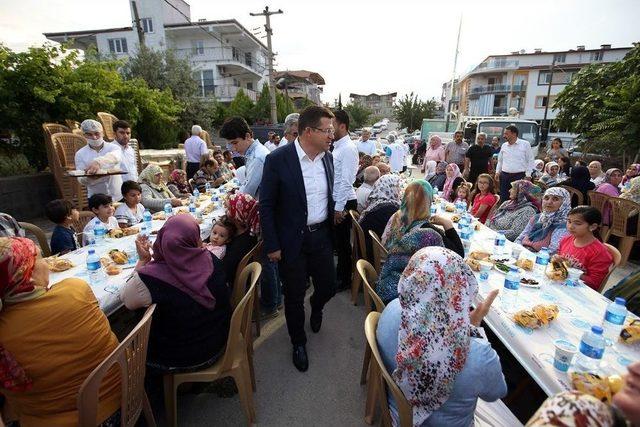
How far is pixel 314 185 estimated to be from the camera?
268 centimetres

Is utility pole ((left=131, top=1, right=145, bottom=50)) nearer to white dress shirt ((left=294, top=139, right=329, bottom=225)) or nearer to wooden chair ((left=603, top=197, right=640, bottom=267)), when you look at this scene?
white dress shirt ((left=294, top=139, right=329, bottom=225))

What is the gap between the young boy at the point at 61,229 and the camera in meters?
3.22

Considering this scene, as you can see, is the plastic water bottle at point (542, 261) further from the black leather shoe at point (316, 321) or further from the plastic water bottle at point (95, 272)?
the plastic water bottle at point (95, 272)

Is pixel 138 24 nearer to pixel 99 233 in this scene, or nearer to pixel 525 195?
pixel 99 233

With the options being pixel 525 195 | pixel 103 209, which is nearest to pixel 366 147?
pixel 525 195

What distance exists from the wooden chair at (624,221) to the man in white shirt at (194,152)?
7.82m

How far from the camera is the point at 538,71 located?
38.7 m

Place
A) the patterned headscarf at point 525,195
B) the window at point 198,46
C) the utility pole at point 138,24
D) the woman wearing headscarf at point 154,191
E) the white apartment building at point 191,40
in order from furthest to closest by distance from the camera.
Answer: the window at point 198,46
the white apartment building at point 191,40
the utility pole at point 138,24
the woman wearing headscarf at point 154,191
the patterned headscarf at point 525,195

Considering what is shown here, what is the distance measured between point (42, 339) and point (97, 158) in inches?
152

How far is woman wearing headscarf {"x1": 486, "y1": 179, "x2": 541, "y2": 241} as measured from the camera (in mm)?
4191

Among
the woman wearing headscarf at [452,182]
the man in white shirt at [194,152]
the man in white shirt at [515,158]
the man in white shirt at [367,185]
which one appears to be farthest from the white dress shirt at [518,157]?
the man in white shirt at [194,152]

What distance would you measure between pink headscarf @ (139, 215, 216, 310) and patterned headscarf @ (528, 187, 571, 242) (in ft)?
11.6

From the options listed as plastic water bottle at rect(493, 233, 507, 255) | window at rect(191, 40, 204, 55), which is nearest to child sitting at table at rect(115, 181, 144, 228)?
plastic water bottle at rect(493, 233, 507, 255)

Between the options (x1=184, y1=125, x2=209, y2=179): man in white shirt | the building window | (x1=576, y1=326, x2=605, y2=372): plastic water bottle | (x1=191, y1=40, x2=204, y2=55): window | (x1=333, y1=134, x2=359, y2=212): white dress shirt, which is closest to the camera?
(x1=576, y1=326, x2=605, y2=372): plastic water bottle
